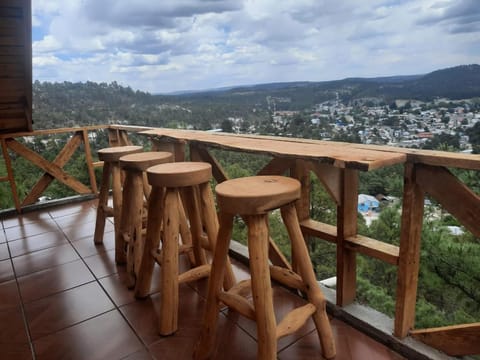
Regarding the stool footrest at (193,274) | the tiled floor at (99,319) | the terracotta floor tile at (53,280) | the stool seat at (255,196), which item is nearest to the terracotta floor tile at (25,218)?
the tiled floor at (99,319)

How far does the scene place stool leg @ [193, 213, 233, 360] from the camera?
138 centimetres

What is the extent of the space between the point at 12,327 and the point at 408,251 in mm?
2150

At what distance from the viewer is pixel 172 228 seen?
1.69 m

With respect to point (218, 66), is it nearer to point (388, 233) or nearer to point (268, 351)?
point (388, 233)

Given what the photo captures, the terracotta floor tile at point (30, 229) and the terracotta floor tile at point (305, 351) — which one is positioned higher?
the terracotta floor tile at point (305, 351)

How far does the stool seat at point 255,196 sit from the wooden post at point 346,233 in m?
0.33

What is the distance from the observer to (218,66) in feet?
34.1

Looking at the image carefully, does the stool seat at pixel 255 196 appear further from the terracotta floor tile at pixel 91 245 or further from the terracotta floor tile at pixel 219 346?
the terracotta floor tile at pixel 91 245

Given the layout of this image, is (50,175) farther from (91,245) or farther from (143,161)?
(143,161)

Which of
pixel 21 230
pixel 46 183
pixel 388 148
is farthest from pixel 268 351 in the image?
pixel 46 183

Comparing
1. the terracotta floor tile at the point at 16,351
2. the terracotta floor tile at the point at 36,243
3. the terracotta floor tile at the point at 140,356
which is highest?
the terracotta floor tile at the point at 36,243

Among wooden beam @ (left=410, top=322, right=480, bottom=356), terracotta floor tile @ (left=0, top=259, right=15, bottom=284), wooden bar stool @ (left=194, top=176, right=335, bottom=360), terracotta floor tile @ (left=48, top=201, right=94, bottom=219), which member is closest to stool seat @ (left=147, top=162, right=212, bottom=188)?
wooden bar stool @ (left=194, top=176, right=335, bottom=360)

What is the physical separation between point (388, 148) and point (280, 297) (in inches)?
43.2

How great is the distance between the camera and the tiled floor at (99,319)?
5.19 ft
